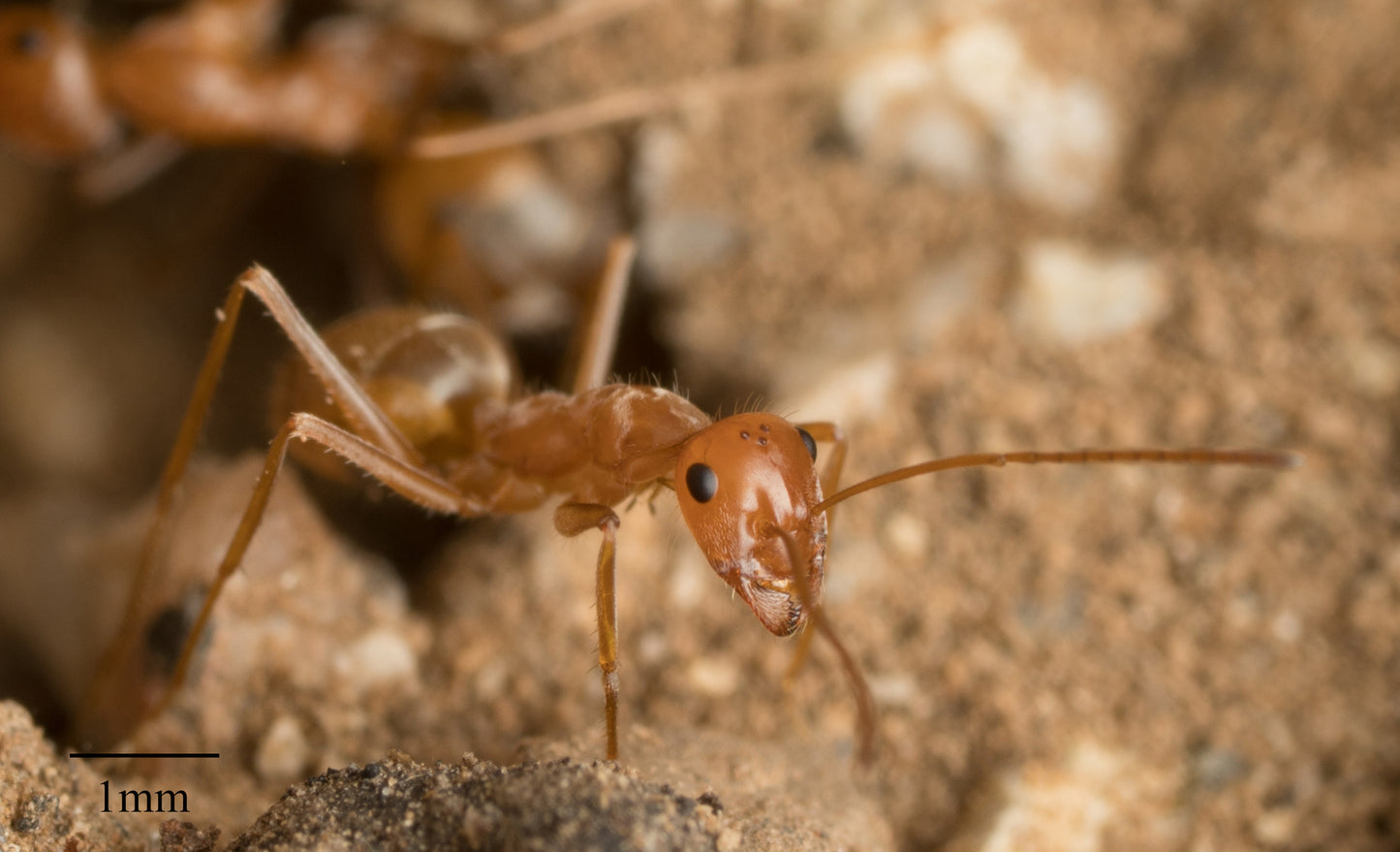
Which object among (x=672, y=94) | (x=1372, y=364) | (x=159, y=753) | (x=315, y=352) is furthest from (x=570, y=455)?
(x=1372, y=364)

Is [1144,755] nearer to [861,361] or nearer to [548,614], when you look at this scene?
[861,361]

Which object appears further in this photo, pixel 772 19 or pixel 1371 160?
pixel 772 19

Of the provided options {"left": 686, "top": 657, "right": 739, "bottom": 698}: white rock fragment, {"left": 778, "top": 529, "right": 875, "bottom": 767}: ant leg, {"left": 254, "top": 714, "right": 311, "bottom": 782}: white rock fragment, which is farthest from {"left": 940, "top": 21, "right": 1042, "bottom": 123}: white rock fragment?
{"left": 254, "top": 714, "right": 311, "bottom": 782}: white rock fragment

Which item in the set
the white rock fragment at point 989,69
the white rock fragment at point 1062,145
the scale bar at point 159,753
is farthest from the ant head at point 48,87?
the white rock fragment at point 1062,145

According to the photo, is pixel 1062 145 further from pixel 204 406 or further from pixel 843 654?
pixel 204 406

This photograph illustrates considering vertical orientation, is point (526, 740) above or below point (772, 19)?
below

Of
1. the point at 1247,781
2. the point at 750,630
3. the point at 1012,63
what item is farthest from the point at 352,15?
the point at 1247,781
